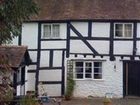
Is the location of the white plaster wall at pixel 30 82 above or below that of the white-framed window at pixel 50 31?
below

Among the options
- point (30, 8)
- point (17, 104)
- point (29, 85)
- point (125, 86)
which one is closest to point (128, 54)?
point (125, 86)

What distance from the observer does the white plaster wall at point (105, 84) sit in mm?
29578

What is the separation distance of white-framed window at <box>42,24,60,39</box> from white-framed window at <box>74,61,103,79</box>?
224 centimetres

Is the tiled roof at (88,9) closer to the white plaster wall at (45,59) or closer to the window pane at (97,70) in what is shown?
the white plaster wall at (45,59)

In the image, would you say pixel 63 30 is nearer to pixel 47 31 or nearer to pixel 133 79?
pixel 47 31

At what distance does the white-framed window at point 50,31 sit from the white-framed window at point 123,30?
375 centimetres

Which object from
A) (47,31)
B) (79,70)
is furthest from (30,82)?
(47,31)

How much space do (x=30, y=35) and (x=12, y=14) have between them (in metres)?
17.6

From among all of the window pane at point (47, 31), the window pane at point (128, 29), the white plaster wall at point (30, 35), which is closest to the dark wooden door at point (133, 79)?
the window pane at point (128, 29)

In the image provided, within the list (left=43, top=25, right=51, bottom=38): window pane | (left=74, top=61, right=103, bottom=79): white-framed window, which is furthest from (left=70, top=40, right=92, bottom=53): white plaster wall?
(left=43, top=25, right=51, bottom=38): window pane

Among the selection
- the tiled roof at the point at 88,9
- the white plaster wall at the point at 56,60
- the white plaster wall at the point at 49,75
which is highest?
the tiled roof at the point at 88,9

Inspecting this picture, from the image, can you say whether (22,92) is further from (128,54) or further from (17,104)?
(17,104)

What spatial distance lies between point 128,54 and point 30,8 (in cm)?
1654

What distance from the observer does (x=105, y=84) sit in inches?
1167
